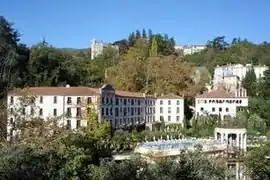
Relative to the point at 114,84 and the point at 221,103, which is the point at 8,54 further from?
the point at 221,103

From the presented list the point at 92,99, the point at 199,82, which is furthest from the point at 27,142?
the point at 199,82

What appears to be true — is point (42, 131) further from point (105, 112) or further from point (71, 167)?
point (105, 112)

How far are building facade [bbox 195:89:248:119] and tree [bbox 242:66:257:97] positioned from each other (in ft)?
18.1

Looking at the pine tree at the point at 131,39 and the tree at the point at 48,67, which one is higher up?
the pine tree at the point at 131,39

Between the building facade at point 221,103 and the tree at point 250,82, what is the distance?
18.1ft

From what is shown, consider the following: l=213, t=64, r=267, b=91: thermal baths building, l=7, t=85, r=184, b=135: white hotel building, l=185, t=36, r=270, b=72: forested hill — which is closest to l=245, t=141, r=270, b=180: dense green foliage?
l=7, t=85, r=184, b=135: white hotel building

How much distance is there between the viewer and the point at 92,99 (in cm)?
4591

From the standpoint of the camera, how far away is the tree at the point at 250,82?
6444 centimetres

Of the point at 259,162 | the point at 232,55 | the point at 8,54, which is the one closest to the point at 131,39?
the point at 232,55

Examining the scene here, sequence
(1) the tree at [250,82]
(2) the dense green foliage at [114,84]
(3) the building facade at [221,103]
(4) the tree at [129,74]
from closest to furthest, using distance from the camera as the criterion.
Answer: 1. (2) the dense green foliage at [114,84]
2. (3) the building facade at [221,103]
3. (4) the tree at [129,74]
4. (1) the tree at [250,82]

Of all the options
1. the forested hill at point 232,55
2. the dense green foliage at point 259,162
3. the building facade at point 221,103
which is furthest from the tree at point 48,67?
the dense green foliage at point 259,162

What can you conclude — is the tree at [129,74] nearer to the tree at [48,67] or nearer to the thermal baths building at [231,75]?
the tree at [48,67]

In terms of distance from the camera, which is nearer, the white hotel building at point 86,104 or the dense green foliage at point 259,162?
the dense green foliage at point 259,162

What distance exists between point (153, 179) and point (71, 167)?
12.8ft
